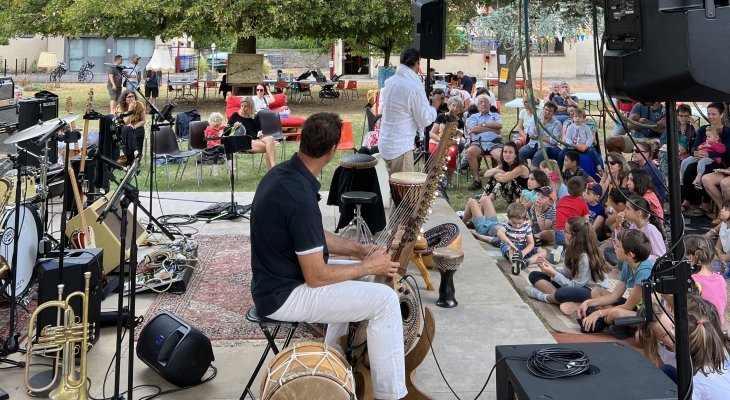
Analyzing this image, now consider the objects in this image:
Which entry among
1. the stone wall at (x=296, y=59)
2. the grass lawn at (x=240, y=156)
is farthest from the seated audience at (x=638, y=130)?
the stone wall at (x=296, y=59)

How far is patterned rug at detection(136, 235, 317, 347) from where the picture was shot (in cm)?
556

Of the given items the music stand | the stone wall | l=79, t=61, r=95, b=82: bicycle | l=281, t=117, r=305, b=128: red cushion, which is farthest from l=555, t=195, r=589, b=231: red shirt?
the stone wall

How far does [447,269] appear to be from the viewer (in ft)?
19.4

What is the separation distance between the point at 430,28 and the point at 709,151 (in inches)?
147

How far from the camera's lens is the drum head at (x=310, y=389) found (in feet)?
11.2

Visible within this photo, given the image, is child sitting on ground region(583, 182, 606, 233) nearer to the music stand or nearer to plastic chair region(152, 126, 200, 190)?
the music stand

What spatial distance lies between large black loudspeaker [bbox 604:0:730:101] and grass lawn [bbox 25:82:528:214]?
7.68 metres

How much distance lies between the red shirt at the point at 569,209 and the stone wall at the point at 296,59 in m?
32.7

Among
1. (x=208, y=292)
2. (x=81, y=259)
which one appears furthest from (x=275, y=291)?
(x=208, y=292)

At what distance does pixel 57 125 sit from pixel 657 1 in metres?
3.60

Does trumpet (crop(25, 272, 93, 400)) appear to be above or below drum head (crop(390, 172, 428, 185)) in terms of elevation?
below

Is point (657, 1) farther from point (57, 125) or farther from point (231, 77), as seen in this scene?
point (231, 77)

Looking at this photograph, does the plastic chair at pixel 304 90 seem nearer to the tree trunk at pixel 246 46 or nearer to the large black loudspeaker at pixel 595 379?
the tree trunk at pixel 246 46

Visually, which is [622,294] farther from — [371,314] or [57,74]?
[57,74]
